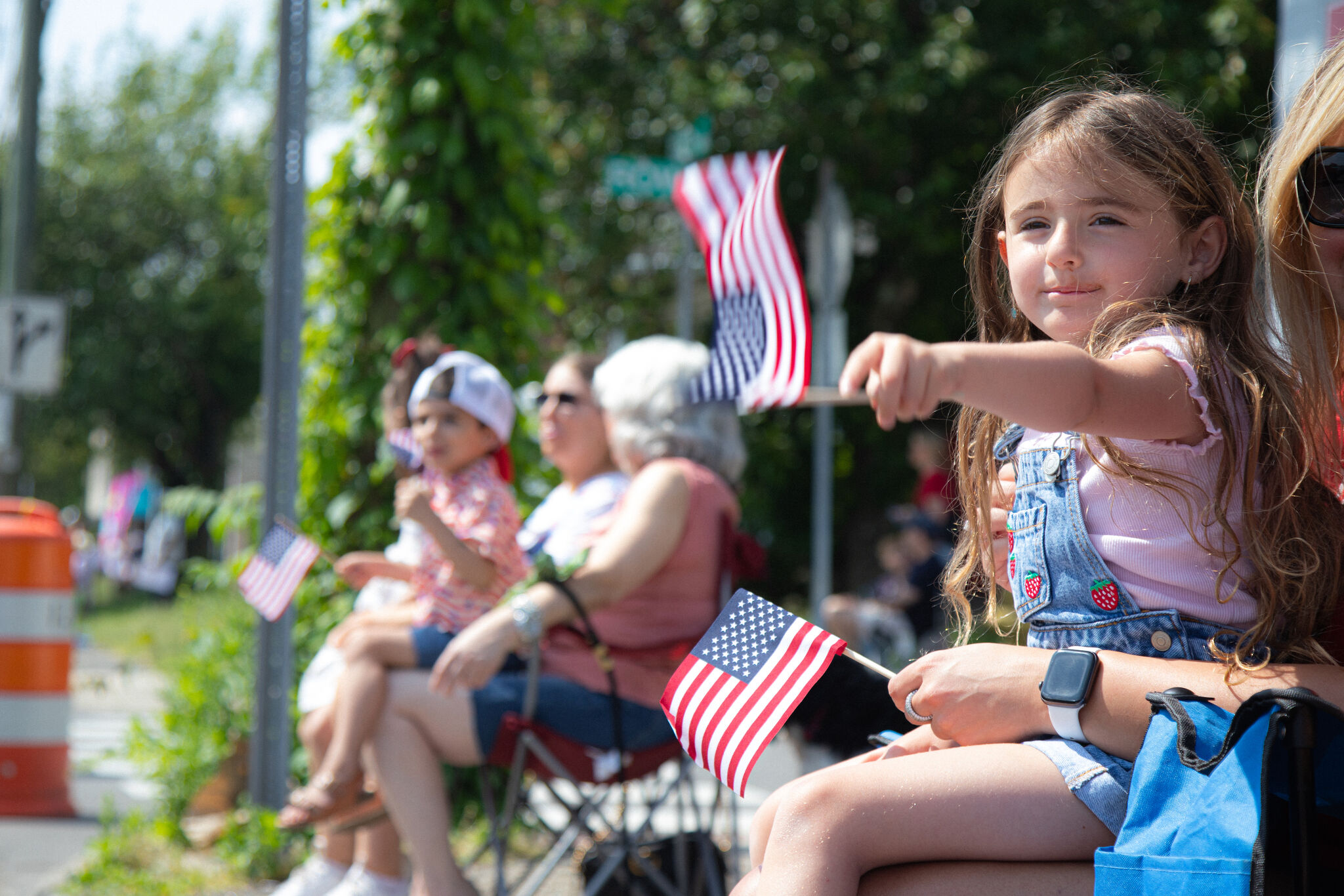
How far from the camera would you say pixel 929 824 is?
156cm

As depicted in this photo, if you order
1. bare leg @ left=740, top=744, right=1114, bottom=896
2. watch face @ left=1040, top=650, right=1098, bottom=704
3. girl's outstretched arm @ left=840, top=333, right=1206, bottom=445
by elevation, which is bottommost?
bare leg @ left=740, top=744, right=1114, bottom=896

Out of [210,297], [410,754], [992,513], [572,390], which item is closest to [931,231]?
[572,390]

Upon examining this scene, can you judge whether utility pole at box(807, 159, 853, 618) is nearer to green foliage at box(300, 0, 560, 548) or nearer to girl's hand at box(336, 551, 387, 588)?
green foliage at box(300, 0, 560, 548)

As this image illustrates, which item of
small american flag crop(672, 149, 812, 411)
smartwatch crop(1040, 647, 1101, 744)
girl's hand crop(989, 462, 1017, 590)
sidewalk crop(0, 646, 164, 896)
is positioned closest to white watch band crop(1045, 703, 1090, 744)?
smartwatch crop(1040, 647, 1101, 744)

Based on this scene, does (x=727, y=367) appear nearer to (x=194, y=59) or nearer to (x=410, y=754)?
(x=410, y=754)

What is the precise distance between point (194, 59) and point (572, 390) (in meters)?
26.6

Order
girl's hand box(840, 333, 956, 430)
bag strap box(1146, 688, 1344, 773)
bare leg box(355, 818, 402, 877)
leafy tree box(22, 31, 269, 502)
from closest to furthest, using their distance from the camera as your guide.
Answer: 1. girl's hand box(840, 333, 956, 430)
2. bag strap box(1146, 688, 1344, 773)
3. bare leg box(355, 818, 402, 877)
4. leafy tree box(22, 31, 269, 502)

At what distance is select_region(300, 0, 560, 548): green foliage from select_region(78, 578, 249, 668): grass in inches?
39.5

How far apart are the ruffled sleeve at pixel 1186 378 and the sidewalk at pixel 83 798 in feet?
14.8

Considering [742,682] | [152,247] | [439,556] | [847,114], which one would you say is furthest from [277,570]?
[152,247]

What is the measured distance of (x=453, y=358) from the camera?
396 centimetres

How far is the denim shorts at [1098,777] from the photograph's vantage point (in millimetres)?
1538

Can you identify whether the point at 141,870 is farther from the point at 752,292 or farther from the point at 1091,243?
the point at 1091,243

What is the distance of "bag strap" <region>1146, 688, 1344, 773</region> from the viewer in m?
1.35
